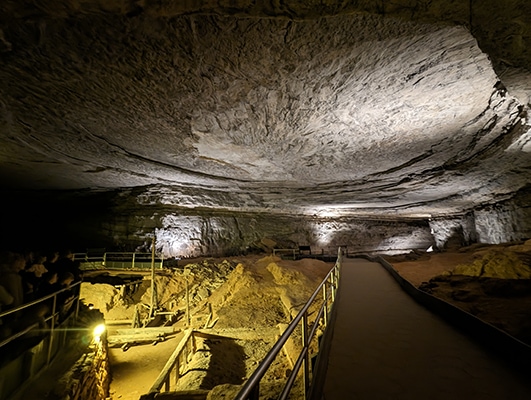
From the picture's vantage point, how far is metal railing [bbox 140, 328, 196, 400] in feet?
22.0

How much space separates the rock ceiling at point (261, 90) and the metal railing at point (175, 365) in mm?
6522

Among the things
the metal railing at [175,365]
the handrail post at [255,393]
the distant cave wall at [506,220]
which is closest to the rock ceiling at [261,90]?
the handrail post at [255,393]

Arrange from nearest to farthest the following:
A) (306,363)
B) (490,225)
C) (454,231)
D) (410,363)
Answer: (306,363) < (410,363) < (490,225) < (454,231)

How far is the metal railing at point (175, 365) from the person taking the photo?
671cm

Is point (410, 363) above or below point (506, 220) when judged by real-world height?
below

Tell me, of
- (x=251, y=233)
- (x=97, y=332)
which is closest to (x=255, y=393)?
(x=97, y=332)

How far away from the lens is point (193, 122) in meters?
5.39

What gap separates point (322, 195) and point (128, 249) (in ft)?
46.7

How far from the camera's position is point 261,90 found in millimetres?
4273

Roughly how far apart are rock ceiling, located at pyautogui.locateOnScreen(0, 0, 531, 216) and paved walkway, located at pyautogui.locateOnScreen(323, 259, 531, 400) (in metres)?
3.98

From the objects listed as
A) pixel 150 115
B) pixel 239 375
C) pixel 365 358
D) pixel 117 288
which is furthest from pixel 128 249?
pixel 365 358

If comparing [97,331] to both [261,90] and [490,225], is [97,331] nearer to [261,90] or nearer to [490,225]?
[261,90]

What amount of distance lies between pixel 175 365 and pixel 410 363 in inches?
325

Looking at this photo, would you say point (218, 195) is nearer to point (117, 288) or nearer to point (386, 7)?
point (117, 288)
